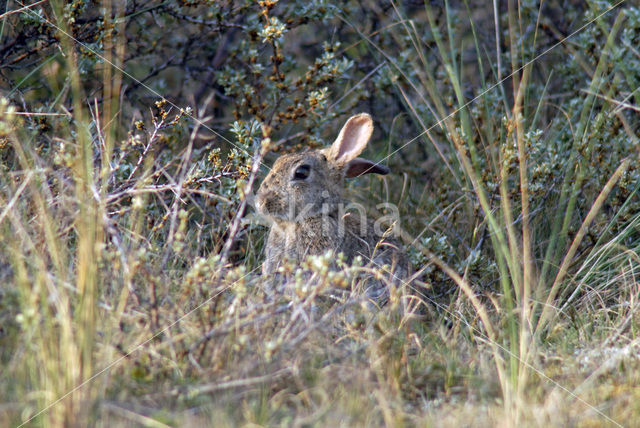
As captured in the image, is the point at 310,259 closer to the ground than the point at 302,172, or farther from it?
farther from it

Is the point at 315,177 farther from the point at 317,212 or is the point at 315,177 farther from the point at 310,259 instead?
the point at 310,259

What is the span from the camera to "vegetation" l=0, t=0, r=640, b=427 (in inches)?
118

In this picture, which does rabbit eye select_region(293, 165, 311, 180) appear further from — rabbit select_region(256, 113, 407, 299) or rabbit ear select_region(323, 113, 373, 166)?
rabbit ear select_region(323, 113, 373, 166)

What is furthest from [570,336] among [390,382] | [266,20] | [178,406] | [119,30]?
[119,30]

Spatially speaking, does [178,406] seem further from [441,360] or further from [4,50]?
[4,50]

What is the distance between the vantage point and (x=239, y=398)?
3.05m

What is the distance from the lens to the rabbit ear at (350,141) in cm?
535

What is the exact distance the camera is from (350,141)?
216 inches

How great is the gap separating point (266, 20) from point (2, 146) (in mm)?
2320

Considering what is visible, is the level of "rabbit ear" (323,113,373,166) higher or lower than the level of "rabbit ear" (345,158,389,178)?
higher

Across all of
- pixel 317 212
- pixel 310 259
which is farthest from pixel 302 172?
pixel 310 259

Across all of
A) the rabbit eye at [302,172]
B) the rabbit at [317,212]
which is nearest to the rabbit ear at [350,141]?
the rabbit at [317,212]

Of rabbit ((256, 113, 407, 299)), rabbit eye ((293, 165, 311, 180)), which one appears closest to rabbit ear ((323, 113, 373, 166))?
rabbit ((256, 113, 407, 299))

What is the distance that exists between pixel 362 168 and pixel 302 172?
0.56 m
